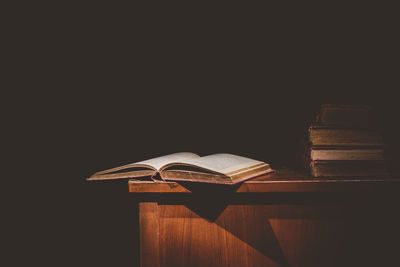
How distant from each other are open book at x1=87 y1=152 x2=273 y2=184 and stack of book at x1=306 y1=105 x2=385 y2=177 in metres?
0.20

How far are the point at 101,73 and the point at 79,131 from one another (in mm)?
309

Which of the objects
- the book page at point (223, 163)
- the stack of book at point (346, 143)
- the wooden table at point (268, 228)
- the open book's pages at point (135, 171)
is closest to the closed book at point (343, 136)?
the stack of book at point (346, 143)

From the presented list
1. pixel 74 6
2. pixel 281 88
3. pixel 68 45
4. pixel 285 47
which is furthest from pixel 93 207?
pixel 285 47

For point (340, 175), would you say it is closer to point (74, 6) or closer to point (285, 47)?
point (285, 47)

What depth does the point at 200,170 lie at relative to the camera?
0.84 m

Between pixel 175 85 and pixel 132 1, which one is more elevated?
pixel 132 1

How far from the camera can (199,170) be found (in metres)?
0.84

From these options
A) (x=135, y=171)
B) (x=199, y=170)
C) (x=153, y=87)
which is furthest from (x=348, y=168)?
(x=153, y=87)

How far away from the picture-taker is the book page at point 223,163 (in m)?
0.80

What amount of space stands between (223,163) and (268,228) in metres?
0.28

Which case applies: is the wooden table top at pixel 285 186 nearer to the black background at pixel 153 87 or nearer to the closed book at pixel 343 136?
the closed book at pixel 343 136

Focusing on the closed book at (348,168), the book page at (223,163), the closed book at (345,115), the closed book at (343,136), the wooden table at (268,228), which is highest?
the closed book at (345,115)

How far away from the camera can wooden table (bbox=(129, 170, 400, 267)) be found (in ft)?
2.94

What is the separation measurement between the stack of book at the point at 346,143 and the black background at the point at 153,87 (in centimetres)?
31
